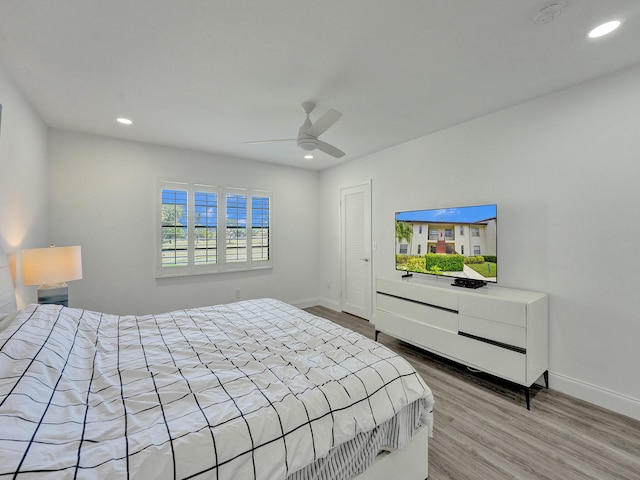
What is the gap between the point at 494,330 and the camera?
7.86 ft

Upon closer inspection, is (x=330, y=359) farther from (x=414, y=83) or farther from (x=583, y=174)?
(x=583, y=174)

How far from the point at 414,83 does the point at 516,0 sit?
849 mm

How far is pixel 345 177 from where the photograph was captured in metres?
4.77

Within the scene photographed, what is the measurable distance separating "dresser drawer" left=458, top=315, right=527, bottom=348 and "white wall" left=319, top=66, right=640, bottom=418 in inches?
20.1

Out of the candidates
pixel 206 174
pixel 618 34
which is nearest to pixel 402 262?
pixel 618 34

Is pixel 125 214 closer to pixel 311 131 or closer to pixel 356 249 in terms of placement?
pixel 311 131

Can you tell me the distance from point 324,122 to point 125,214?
2.93 m

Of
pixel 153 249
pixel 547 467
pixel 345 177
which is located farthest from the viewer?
pixel 345 177

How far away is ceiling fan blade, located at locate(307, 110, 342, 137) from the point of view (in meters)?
2.24

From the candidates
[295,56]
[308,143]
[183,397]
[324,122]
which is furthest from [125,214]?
[183,397]

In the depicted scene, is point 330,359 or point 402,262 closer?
point 330,359

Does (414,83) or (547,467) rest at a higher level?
(414,83)

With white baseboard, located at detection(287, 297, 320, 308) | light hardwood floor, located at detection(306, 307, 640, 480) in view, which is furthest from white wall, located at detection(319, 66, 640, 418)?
white baseboard, located at detection(287, 297, 320, 308)

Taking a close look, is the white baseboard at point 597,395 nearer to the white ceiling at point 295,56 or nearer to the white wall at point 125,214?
the white ceiling at point 295,56
